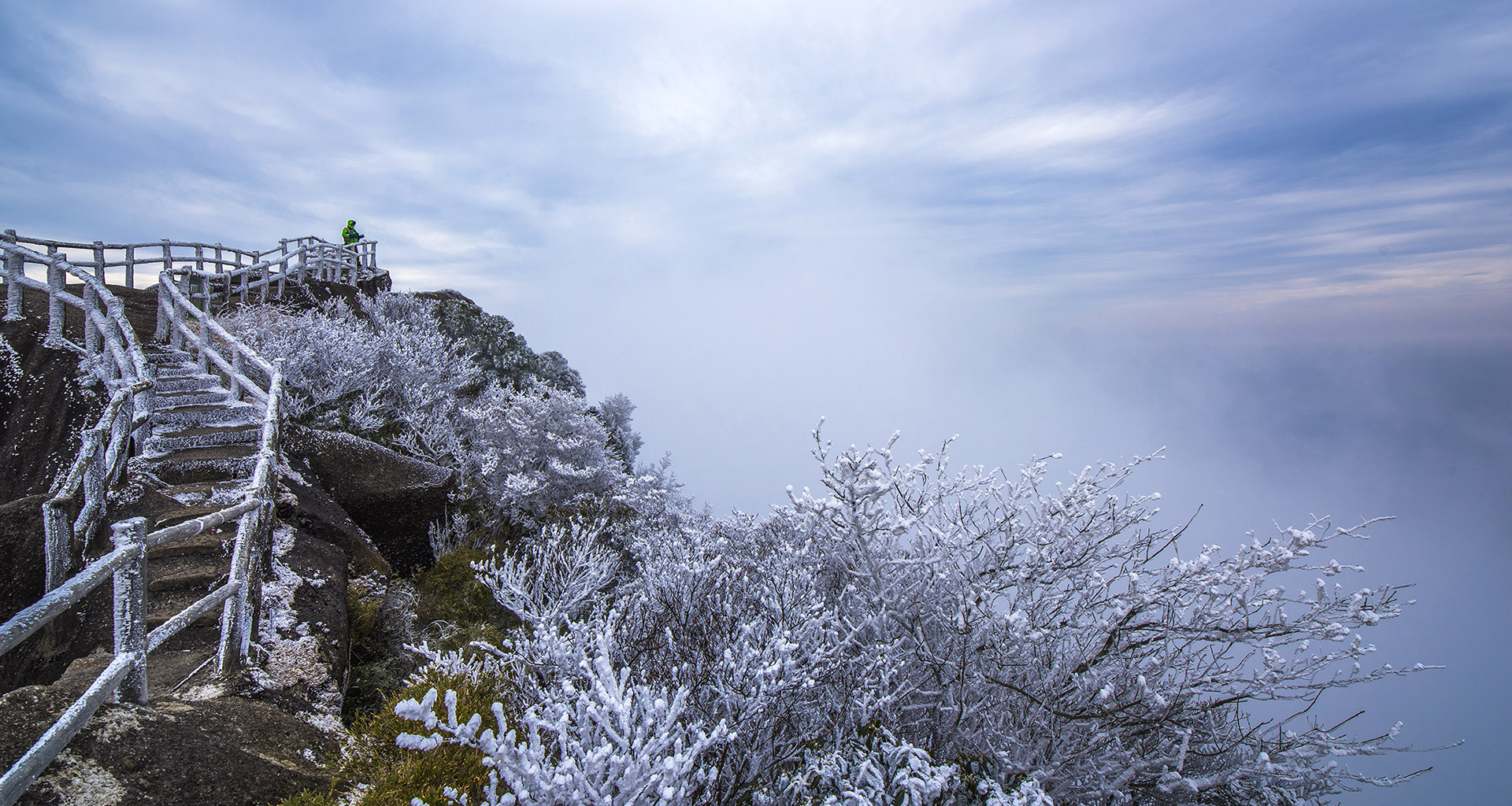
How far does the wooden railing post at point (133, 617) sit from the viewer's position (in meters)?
3.04

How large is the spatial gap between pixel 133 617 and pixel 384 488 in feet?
17.7

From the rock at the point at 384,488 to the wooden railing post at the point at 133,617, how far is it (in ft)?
16.0

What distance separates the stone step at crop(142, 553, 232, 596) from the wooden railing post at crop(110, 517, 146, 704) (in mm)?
1490

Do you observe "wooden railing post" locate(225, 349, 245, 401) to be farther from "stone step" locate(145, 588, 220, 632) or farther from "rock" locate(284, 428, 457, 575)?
"stone step" locate(145, 588, 220, 632)

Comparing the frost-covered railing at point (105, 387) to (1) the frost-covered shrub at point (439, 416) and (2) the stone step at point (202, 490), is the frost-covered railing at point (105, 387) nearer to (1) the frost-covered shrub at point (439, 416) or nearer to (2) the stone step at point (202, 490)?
(2) the stone step at point (202, 490)

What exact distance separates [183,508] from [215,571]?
990mm

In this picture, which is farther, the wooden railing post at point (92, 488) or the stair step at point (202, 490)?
the stair step at point (202, 490)

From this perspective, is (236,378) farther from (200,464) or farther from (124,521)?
(124,521)

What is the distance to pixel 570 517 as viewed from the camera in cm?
1072

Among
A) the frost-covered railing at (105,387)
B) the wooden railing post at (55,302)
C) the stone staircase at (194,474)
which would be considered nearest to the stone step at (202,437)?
the stone staircase at (194,474)

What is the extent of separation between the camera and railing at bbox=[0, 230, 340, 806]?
2.36m

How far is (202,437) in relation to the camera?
6297mm

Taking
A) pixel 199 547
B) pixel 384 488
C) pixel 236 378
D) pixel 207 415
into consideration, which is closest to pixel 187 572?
pixel 199 547

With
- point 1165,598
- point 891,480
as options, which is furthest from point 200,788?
point 1165,598
